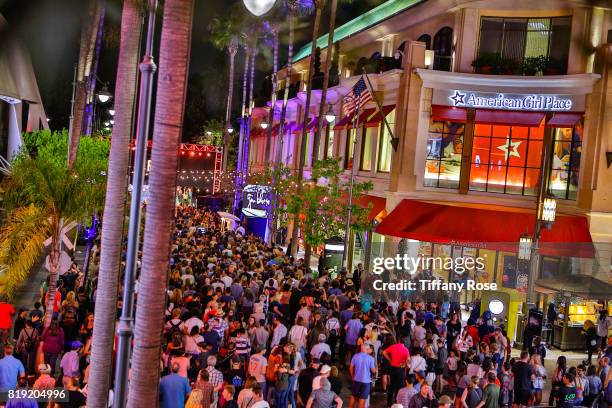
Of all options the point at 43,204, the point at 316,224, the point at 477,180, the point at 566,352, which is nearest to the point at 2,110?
the point at 43,204

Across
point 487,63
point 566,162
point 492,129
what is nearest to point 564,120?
point 566,162

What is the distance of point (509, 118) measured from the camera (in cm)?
2867

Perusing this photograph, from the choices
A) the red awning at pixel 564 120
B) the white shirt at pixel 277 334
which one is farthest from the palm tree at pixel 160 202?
the red awning at pixel 564 120

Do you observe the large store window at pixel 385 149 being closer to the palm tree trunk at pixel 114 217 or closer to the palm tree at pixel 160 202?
the palm tree trunk at pixel 114 217

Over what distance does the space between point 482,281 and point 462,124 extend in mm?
11227

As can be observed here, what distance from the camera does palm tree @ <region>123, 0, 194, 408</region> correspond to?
26.0ft

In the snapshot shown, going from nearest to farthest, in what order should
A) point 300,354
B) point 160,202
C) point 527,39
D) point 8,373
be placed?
point 160,202 < point 8,373 < point 300,354 < point 527,39

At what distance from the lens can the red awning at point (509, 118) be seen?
28.1 m

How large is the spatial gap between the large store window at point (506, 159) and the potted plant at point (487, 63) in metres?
2.20

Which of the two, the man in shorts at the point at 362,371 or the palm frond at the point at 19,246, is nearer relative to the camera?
the man in shorts at the point at 362,371

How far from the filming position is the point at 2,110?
26203 millimetres

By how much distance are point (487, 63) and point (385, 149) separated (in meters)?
6.30

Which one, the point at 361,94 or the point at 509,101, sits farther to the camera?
the point at 361,94

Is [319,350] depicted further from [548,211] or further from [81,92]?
[81,92]
